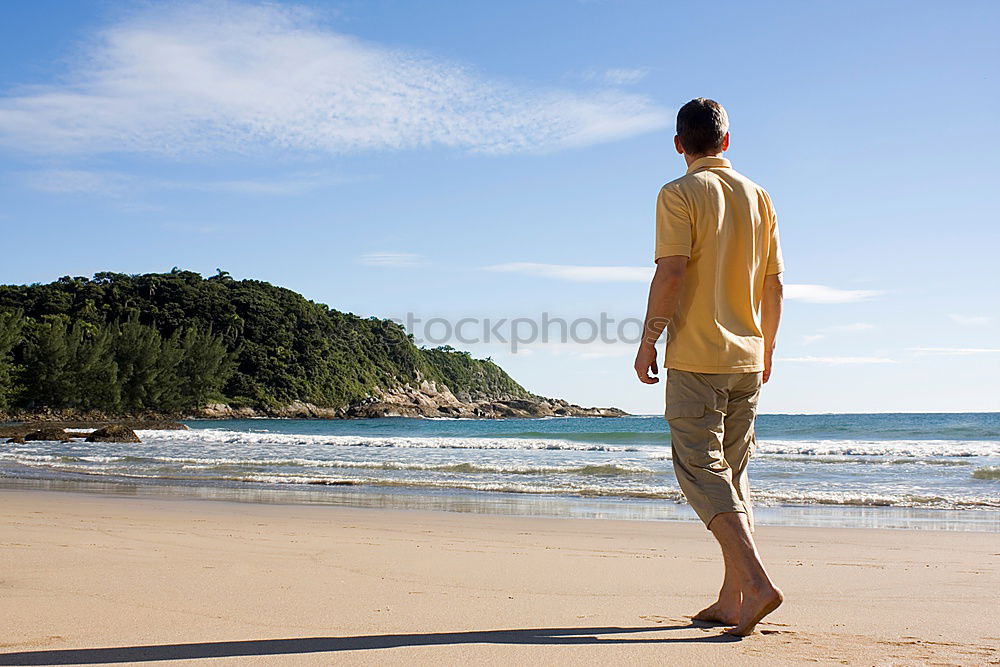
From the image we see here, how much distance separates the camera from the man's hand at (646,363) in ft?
9.50

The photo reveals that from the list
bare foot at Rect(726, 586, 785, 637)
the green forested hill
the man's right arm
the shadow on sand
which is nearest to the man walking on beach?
bare foot at Rect(726, 586, 785, 637)

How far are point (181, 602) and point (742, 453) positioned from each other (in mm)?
2230

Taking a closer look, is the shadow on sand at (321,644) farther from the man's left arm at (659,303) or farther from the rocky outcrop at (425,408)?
the rocky outcrop at (425,408)

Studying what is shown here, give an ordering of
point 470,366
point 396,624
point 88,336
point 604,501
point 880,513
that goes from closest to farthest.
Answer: point 396,624 → point 880,513 → point 604,501 → point 88,336 → point 470,366

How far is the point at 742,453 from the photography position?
304 cm

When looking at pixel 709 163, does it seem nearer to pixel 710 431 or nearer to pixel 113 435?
pixel 710 431

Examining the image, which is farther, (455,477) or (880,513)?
(455,477)

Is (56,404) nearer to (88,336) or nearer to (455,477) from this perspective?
(88,336)

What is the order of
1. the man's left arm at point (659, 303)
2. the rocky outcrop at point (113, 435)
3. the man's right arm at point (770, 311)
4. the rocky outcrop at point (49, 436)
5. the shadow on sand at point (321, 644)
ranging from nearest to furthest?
the shadow on sand at point (321, 644), the man's left arm at point (659, 303), the man's right arm at point (770, 311), the rocky outcrop at point (113, 435), the rocky outcrop at point (49, 436)

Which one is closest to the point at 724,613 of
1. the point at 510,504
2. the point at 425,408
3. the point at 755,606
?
the point at 755,606

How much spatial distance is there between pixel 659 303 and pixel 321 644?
1573 millimetres

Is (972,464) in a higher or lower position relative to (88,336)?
lower

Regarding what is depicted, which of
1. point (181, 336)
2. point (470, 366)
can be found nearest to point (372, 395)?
point (181, 336)

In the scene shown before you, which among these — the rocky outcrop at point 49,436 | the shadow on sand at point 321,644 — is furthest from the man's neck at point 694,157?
the rocky outcrop at point 49,436
